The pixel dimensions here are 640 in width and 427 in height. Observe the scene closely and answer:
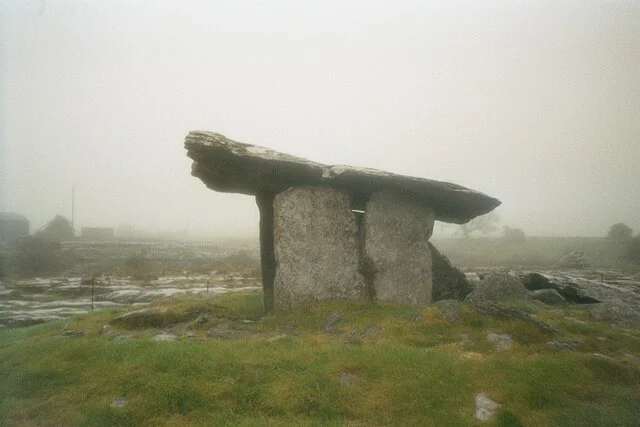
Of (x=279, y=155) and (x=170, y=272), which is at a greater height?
(x=279, y=155)

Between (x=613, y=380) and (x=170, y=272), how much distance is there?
40.7 metres

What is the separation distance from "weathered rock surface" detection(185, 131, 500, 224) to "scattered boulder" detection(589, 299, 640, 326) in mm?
5812

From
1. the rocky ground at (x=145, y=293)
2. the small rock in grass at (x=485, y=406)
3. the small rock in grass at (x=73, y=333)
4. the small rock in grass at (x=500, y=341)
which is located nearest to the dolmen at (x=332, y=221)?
the rocky ground at (x=145, y=293)

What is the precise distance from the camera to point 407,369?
8.64m

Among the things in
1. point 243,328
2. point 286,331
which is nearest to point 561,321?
point 286,331

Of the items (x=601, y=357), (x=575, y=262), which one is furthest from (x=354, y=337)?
(x=575, y=262)

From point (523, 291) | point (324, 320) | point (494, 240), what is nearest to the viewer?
point (324, 320)

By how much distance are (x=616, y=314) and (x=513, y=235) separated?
91.2 meters

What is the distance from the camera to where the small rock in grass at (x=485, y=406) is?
7.32 meters

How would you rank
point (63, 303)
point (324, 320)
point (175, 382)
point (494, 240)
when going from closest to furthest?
point (175, 382)
point (324, 320)
point (63, 303)
point (494, 240)

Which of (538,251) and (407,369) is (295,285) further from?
(538,251)

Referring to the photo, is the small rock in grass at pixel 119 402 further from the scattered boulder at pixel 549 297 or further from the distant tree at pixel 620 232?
the distant tree at pixel 620 232

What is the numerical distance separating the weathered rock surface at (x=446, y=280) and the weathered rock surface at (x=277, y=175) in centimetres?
261

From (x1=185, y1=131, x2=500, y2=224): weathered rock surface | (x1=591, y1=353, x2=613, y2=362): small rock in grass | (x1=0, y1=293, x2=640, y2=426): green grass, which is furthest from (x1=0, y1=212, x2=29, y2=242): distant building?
(x1=591, y1=353, x2=613, y2=362): small rock in grass
